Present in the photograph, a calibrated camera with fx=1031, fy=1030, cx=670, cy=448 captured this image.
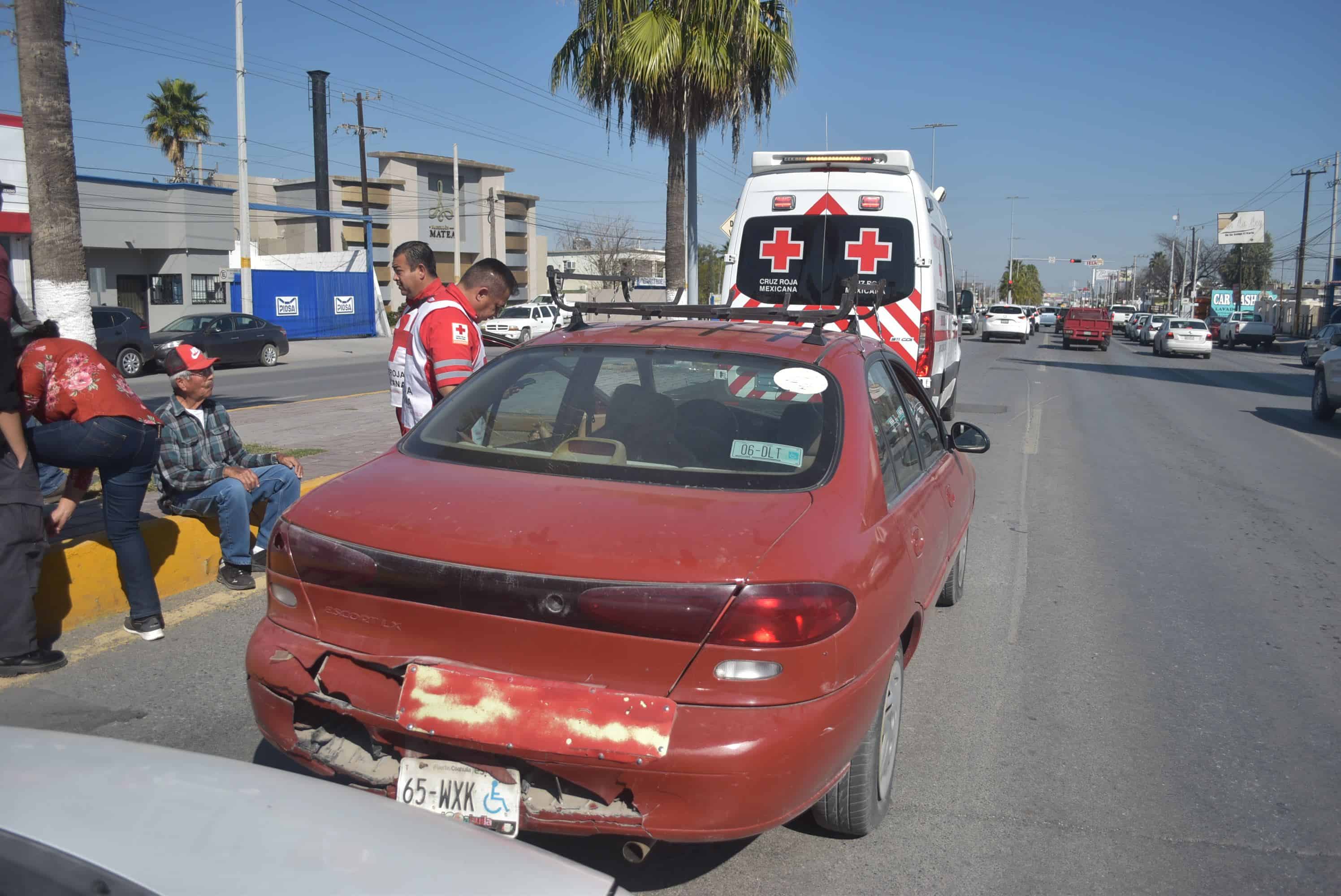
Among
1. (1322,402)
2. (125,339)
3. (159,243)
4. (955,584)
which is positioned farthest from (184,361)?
(159,243)

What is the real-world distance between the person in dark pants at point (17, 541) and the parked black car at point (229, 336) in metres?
20.1

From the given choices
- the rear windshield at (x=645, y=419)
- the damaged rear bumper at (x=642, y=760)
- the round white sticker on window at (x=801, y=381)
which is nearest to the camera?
the damaged rear bumper at (x=642, y=760)

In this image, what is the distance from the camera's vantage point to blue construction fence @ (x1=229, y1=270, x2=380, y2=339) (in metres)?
36.2

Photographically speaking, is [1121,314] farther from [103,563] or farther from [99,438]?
[99,438]

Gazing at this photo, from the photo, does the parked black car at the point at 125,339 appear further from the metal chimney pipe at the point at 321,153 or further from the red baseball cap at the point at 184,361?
the metal chimney pipe at the point at 321,153

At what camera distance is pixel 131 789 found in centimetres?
187

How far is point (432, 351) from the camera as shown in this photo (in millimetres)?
5262

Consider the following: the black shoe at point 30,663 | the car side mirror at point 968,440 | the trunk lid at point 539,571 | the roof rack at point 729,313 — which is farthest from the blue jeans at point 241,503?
the car side mirror at point 968,440

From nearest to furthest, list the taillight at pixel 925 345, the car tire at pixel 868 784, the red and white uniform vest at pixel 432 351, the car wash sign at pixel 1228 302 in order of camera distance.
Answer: the car tire at pixel 868 784 → the red and white uniform vest at pixel 432 351 → the taillight at pixel 925 345 → the car wash sign at pixel 1228 302

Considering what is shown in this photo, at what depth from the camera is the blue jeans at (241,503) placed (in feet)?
18.2

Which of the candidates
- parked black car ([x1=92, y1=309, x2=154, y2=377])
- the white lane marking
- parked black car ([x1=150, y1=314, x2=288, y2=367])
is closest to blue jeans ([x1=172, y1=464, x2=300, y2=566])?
the white lane marking

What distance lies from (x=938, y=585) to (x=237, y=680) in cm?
305

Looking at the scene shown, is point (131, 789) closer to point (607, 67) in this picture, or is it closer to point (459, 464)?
point (459, 464)

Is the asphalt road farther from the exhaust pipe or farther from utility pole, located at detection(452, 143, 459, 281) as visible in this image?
utility pole, located at detection(452, 143, 459, 281)
